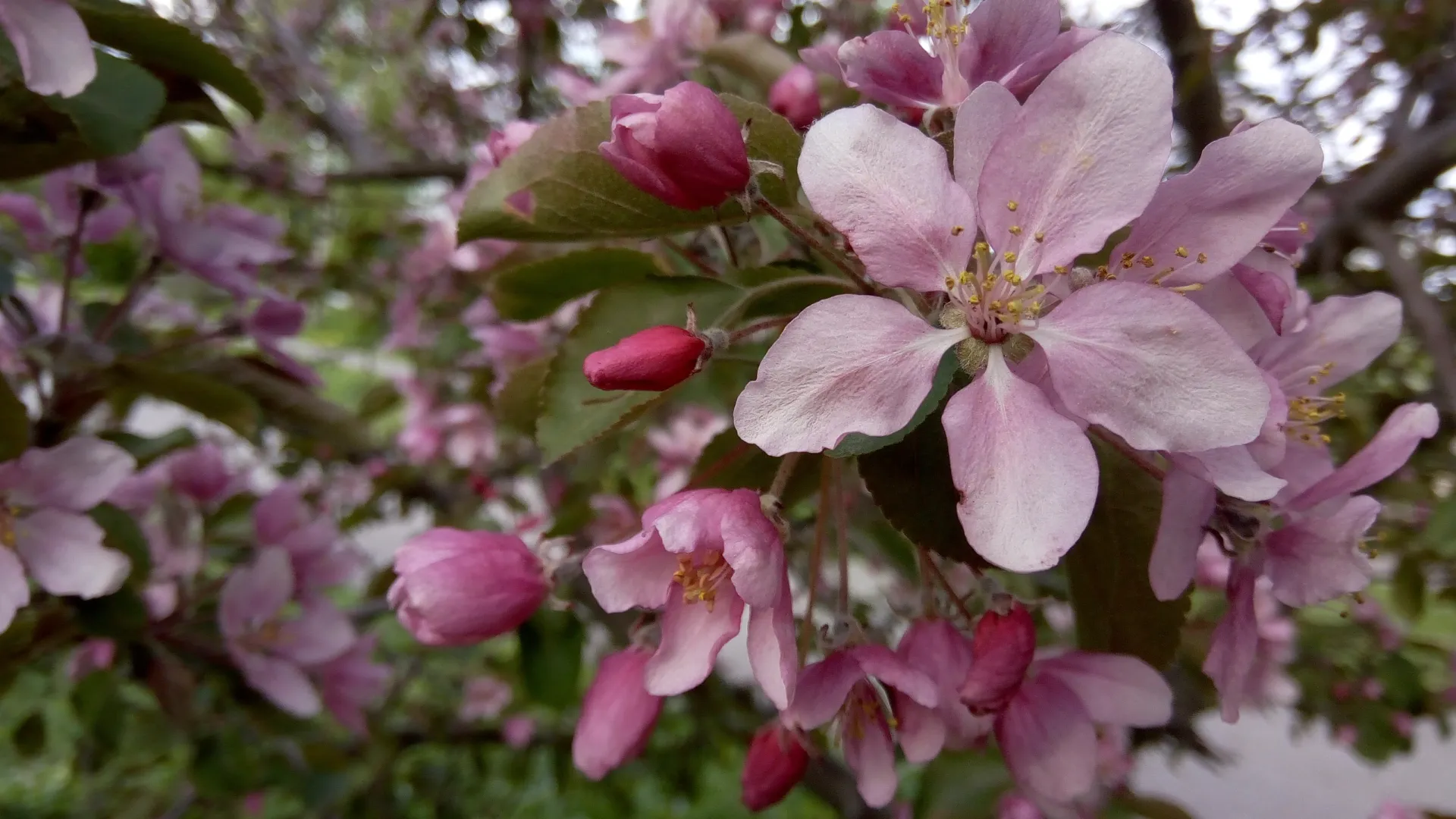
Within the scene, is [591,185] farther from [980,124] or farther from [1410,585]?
[1410,585]

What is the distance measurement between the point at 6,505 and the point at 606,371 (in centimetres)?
70

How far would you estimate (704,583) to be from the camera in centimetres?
53

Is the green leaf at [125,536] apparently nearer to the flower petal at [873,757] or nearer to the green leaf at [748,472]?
the green leaf at [748,472]

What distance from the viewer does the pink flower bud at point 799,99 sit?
73 centimetres

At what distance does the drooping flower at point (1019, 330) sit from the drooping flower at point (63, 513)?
701 mm

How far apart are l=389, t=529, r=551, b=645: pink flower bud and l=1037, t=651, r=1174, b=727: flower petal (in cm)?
37

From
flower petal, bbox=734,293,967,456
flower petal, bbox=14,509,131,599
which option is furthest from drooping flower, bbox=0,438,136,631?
flower petal, bbox=734,293,967,456

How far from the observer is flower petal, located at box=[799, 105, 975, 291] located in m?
0.46

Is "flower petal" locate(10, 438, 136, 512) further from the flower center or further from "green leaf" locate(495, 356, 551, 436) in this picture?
the flower center

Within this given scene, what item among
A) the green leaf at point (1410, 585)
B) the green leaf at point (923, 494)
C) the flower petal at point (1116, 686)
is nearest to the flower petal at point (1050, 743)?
the flower petal at point (1116, 686)

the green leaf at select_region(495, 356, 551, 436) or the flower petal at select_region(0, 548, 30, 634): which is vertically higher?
the green leaf at select_region(495, 356, 551, 436)

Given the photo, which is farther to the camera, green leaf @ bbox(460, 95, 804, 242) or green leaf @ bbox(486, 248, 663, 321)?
green leaf @ bbox(486, 248, 663, 321)

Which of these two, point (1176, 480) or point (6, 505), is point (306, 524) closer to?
point (6, 505)

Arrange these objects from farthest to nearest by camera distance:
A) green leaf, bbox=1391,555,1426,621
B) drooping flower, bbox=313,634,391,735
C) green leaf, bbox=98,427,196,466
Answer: green leaf, bbox=1391,555,1426,621
drooping flower, bbox=313,634,391,735
green leaf, bbox=98,427,196,466
